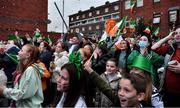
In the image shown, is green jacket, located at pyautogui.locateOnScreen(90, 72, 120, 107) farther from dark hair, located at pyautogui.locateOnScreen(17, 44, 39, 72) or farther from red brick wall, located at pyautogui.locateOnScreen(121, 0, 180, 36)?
red brick wall, located at pyautogui.locateOnScreen(121, 0, 180, 36)

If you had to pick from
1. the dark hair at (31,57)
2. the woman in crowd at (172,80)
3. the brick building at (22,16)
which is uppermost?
the brick building at (22,16)

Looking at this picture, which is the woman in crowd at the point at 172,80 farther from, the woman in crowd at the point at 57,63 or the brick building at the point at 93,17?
the brick building at the point at 93,17

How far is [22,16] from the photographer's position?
29.2 metres

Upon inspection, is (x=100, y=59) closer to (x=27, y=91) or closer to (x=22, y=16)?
(x=27, y=91)

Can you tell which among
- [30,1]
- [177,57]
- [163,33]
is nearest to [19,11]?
[30,1]

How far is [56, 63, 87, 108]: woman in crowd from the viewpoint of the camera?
3.95 metres

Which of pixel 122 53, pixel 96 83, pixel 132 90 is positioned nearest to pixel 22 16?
pixel 122 53

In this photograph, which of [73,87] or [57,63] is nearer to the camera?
[73,87]

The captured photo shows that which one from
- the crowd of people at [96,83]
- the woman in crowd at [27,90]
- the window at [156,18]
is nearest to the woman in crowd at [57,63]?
the crowd of people at [96,83]

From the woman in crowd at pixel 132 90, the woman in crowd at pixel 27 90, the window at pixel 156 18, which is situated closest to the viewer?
the woman in crowd at pixel 132 90

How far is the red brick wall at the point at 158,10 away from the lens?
39.8 metres

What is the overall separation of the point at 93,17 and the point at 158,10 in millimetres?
41686

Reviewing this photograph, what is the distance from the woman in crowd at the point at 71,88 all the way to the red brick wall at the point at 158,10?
36.1 metres

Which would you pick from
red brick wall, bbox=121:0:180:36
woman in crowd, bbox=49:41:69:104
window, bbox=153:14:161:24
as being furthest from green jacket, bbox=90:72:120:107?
window, bbox=153:14:161:24
